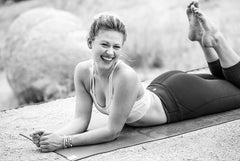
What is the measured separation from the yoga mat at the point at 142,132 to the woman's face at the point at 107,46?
1.65 feet

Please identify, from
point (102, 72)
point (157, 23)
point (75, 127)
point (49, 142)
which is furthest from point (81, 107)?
point (157, 23)

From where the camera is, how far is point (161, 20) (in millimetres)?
9516

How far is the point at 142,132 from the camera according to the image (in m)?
3.66

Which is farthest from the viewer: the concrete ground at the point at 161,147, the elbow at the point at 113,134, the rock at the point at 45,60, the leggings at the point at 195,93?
the rock at the point at 45,60

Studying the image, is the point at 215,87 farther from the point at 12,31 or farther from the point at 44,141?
the point at 12,31

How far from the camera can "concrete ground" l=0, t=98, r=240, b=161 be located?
3186 mm

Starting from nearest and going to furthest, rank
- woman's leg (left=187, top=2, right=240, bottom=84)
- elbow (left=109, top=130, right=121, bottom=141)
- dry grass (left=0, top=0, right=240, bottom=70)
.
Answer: elbow (left=109, top=130, right=121, bottom=141) → woman's leg (left=187, top=2, right=240, bottom=84) → dry grass (left=0, top=0, right=240, bottom=70)

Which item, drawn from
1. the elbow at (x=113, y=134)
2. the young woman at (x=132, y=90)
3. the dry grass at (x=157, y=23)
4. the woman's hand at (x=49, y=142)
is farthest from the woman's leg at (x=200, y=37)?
the dry grass at (x=157, y=23)

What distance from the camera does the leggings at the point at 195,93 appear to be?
3.84 metres

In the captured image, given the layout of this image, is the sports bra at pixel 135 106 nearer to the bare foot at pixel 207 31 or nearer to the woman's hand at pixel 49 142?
the woman's hand at pixel 49 142

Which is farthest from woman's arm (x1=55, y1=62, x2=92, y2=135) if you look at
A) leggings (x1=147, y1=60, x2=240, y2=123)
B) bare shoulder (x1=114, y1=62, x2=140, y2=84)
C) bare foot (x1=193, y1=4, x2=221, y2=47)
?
bare foot (x1=193, y1=4, x2=221, y2=47)

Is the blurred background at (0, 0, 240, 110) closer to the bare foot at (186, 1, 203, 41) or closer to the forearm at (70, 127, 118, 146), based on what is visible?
the forearm at (70, 127, 118, 146)

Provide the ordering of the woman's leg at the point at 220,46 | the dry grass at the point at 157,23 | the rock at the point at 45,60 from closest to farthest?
the woman's leg at the point at 220,46 → the rock at the point at 45,60 → the dry grass at the point at 157,23

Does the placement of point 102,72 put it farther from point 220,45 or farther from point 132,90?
point 220,45
